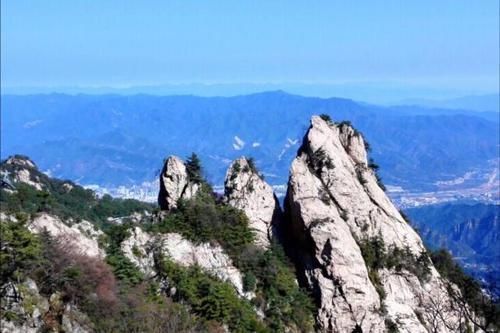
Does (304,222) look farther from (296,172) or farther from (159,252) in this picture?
(159,252)

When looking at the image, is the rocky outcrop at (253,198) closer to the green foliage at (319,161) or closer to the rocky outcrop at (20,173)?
the green foliage at (319,161)

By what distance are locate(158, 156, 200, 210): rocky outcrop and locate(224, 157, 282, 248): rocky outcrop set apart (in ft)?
5.81

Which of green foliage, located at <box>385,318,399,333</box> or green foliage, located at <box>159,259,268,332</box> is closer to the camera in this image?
green foliage, located at <box>159,259,268,332</box>

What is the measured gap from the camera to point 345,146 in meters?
35.3

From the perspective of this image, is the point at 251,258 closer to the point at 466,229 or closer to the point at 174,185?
the point at 174,185

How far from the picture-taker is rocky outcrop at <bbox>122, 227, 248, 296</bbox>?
26953 millimetres

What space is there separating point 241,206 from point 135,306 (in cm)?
1013

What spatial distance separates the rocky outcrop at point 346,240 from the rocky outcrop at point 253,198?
822mm

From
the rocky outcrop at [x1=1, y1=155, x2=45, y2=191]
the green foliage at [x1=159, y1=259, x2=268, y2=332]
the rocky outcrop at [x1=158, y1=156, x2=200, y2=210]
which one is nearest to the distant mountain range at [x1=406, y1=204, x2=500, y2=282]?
the rocky outcrop at [x1=1, y1=155, x2=45, y2=191]

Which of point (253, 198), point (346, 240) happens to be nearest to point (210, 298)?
point (346, 240)

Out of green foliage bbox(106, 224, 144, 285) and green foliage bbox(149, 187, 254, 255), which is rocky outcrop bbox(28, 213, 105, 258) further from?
green foliage bbox(149, 187, 254, 255)

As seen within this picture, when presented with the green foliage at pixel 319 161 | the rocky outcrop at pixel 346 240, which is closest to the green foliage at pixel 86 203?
the green foliage at pixel 319 161

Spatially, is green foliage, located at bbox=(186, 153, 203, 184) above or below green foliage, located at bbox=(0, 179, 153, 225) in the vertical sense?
above

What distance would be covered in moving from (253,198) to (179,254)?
5.37 m
